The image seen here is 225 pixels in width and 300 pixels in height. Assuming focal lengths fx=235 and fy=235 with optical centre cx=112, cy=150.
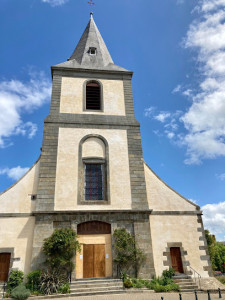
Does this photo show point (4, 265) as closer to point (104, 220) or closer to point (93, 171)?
point (104, 220)

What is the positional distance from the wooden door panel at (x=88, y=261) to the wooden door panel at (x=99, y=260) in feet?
0.49

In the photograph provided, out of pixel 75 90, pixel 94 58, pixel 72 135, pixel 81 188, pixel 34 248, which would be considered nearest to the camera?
pixel 34 248

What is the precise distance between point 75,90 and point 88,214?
8460 millimetres

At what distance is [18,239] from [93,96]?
9940 millimetres

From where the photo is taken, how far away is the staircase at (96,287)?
977 centimetres

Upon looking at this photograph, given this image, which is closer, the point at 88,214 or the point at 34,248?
the point at 34,248

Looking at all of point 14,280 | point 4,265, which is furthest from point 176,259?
point 4,265

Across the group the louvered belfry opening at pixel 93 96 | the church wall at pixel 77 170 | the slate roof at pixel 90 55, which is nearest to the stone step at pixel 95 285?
the church wall at pixel 77 170

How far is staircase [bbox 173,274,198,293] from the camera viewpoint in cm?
1065

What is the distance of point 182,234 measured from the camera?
12.6 meters

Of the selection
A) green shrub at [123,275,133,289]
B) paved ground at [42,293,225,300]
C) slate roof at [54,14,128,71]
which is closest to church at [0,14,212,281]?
Answer: green shrub at [123,275,133,289]

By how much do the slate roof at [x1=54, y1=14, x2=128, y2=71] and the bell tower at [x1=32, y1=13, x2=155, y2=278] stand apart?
0.53 feet

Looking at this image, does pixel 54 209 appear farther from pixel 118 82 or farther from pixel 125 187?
pixel 118 82

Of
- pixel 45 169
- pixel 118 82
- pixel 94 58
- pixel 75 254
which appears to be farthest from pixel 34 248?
pixel 94 58
